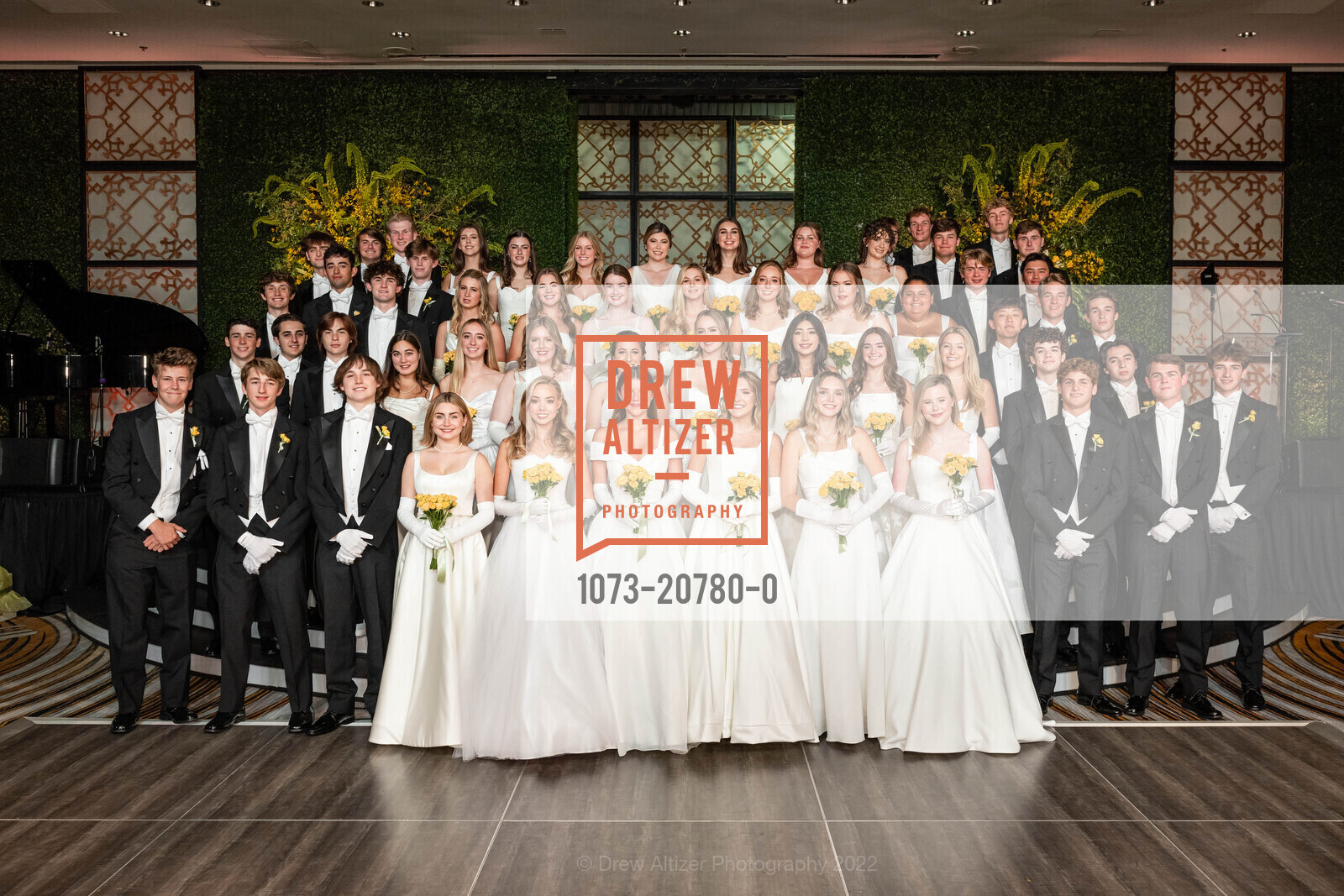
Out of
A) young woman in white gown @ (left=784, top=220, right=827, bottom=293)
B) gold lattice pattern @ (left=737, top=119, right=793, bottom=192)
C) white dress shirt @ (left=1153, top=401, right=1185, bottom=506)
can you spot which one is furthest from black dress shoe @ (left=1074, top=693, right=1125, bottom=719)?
gold lattice pattern @ (left=737, top=119, right=793, bottom=192)

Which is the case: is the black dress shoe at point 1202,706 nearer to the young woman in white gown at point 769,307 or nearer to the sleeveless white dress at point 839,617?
the sleeveless white dress at point 839,617

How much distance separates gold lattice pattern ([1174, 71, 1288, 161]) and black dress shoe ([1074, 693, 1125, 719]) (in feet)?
21.9

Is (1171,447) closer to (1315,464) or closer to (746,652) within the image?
(746,652)

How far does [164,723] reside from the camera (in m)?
4.51

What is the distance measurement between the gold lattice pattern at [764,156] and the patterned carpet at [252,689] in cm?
603

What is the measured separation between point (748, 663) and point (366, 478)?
190 centimetres

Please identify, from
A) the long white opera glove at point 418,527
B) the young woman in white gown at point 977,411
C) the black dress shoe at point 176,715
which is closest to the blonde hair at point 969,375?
the young woman in white gown at point 977,411

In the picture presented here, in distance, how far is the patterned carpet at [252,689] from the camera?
4.71 meters

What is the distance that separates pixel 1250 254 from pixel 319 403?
864cm

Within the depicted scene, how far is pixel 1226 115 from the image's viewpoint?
365 inches

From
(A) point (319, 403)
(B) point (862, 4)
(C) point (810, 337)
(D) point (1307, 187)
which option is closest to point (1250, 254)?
(D) point (1307, 187)

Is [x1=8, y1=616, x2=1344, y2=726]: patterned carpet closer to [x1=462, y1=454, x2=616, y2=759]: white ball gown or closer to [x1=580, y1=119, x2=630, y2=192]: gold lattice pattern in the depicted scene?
[x1=462, y1=454, x2=616, y2=759]: white ball gown

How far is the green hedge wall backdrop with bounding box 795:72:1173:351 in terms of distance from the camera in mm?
9320

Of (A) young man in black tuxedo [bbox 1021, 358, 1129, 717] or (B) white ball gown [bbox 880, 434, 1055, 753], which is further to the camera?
(A) young man in black tuxedo [bbox 1021, 358, 1129, 717]
